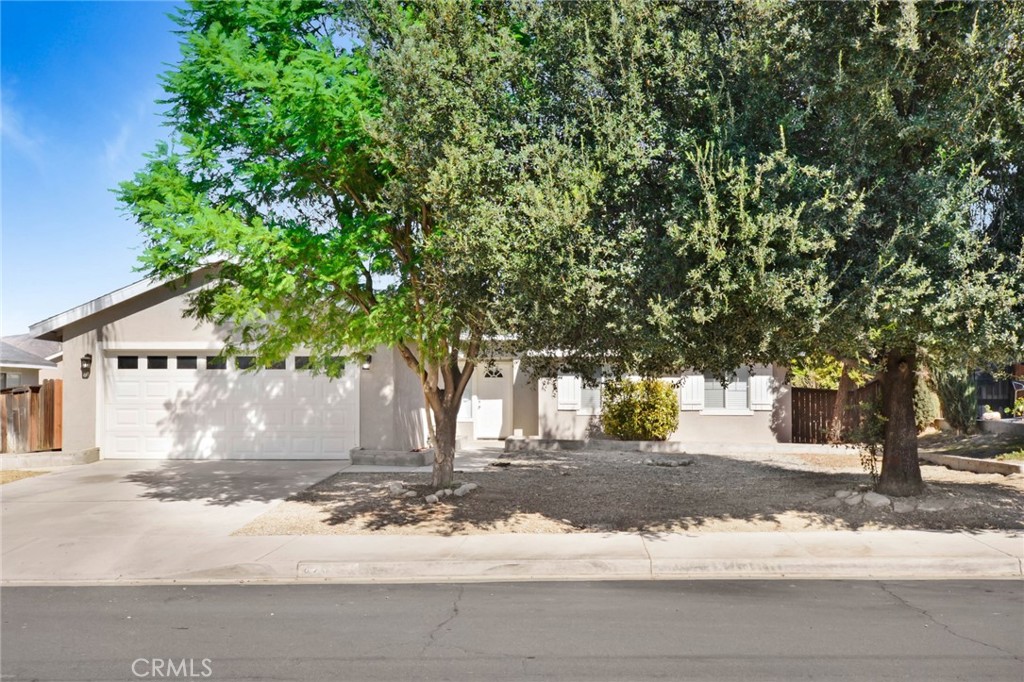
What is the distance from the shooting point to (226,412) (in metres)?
17.5

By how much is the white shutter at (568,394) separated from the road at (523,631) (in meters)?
13.3

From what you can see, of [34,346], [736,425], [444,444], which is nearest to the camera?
[444,444]

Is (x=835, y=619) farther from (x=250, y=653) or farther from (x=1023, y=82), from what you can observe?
(x=1023, y=82)

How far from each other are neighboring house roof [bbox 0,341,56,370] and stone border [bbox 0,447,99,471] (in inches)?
380

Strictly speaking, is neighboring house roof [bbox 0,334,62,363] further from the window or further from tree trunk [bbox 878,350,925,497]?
tree trunk [bbox 878,350,925,497]

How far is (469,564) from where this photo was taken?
825cm

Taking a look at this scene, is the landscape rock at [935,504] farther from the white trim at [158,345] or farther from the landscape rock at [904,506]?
the white trim at [158,345]

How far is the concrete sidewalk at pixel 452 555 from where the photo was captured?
8.12 metres

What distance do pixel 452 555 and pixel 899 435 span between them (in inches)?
266

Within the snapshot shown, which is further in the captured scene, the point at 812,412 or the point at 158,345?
the point at 812,412

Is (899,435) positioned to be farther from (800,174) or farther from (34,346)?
(34,346)

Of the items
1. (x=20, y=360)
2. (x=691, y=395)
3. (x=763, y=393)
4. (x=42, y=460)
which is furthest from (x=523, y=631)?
(x=20, y=360)

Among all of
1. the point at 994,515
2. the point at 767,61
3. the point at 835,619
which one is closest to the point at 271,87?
the point at 767,61

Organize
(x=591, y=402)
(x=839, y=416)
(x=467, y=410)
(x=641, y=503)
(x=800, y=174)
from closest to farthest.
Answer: (x=800, y=174) → (x=641, y=503) → (x=839, y=416) → (x=591, y=402) → (x=467, y=410)
